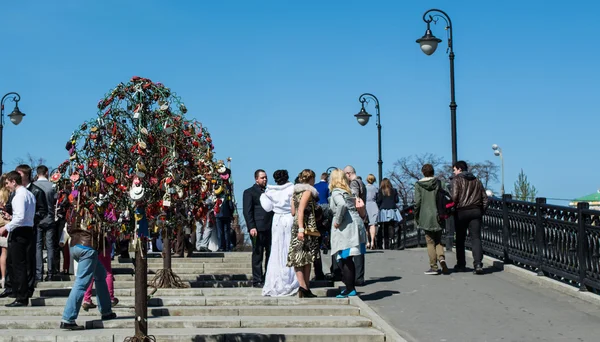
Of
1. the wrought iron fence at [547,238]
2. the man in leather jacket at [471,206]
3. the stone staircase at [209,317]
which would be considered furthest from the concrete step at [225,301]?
the man in leather jacket at [471,206]

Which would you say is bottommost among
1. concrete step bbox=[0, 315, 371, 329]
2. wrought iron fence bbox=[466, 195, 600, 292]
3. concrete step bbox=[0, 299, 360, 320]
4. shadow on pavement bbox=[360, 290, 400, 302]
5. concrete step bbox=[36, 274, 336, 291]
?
concrete step bbox=[0, 315, 371, 329]

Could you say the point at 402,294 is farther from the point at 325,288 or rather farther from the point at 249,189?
the point at 249,189

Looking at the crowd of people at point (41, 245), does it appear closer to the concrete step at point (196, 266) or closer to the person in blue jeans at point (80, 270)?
the person in blue jeans at point (80, 270)

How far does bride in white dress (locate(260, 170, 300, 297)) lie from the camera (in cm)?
1341

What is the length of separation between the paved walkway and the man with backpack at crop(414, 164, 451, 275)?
0.36 meters

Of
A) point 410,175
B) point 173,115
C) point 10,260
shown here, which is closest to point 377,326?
point 173,115

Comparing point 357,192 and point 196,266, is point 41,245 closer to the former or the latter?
point 196,266

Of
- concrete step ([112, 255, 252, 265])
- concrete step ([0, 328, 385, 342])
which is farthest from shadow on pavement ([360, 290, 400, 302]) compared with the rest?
concrete step ([112, 255, 252, 265])

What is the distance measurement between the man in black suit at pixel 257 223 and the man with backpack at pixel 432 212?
2.82m

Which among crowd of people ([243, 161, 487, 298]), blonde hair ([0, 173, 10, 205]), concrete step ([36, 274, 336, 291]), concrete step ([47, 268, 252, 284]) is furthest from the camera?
concrete step ([47, 268, 252, 284])

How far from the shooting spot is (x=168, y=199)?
945 cm

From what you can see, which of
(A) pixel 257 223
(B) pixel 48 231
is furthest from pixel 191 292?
(B) pixel 48 231

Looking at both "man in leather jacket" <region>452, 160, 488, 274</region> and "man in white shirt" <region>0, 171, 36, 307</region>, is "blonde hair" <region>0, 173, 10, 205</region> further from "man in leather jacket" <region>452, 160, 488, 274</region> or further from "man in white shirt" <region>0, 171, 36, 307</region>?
"man in leather jacket" <region>452, 160, 488, 274</region>

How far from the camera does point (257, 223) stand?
14539mm
